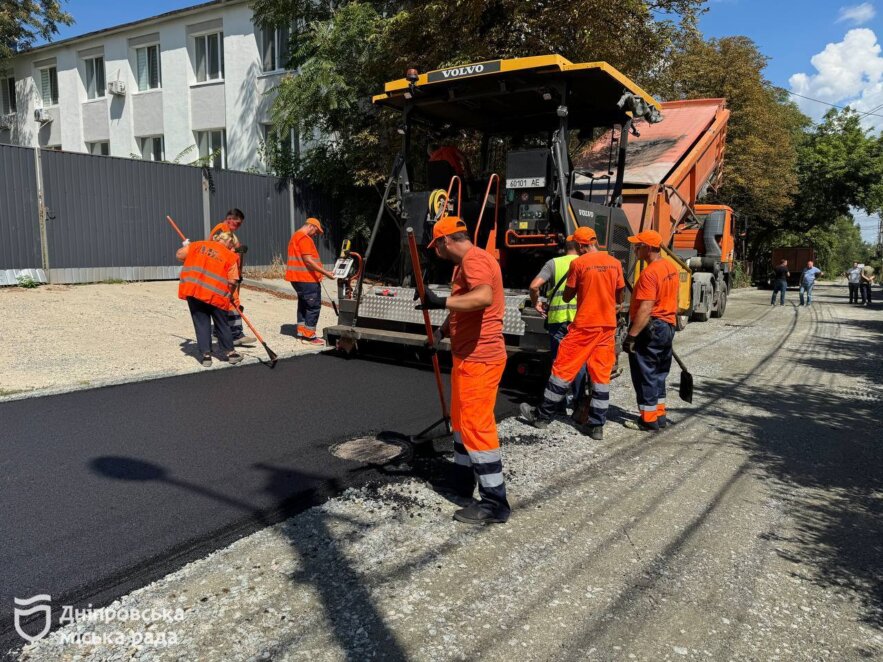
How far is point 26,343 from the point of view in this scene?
727cm

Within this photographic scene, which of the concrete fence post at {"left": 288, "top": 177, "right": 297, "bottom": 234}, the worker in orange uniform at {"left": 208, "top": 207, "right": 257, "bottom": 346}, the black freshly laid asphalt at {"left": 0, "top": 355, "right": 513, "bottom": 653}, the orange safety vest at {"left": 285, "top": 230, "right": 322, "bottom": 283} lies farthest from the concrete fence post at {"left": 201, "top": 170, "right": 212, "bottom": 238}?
the black freshly laid asphalt at {"left": 0, "top": 355, "right": 513, "bottom": 653}

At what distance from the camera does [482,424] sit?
330cm

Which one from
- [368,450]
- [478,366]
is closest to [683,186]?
[368,450]

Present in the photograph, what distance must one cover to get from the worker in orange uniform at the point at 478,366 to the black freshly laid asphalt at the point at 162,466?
0.86m

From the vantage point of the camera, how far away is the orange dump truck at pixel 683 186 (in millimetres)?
8633

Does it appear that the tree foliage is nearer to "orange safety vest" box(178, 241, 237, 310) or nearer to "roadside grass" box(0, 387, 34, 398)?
"orange safety vest" box(178, 241, 237, 310)

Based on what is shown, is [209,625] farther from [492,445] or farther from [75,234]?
[75,234]

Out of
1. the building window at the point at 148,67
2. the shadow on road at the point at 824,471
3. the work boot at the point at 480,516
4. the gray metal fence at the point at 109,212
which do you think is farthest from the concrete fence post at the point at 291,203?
the work boot at the point at 480,516

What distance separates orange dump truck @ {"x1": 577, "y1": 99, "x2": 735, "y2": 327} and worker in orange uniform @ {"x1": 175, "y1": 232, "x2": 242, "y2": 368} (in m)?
4.22

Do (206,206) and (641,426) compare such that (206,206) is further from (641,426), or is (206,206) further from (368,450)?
(641,426)

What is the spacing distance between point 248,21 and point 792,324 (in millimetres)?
16827

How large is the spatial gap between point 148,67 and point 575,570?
2287 cm

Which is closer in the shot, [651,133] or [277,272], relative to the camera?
[651,133]

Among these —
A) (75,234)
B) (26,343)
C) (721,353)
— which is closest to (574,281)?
(721,353)
